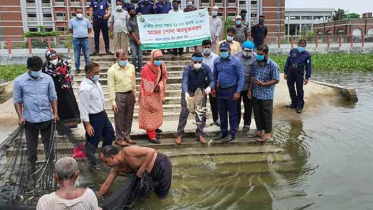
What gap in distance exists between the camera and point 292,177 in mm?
5117

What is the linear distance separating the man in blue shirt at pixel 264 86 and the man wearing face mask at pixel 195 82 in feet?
2.76

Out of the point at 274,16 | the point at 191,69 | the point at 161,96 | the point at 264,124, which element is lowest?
the point at 264,124

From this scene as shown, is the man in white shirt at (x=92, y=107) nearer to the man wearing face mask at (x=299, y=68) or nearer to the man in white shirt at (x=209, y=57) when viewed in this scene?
the man in white shirt at (x=209, y=57)

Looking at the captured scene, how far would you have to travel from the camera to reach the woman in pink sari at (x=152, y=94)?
594 centimetres

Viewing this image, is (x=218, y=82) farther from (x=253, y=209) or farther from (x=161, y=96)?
(x=253, y=209)

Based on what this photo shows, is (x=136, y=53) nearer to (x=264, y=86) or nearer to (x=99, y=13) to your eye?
(x=99, y=13)

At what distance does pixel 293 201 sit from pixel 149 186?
6.05 ft

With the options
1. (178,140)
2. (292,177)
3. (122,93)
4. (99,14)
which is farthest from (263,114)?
(99,14)

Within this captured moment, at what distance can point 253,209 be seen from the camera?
13.8 feet

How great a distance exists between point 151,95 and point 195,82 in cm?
82

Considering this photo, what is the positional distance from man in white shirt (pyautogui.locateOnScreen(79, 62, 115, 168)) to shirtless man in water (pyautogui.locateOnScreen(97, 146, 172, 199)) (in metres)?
0.68

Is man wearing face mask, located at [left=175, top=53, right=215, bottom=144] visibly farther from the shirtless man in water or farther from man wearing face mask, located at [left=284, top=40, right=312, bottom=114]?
man wearing face mask, located at [left=284, top=40, right=312, bottom=114]

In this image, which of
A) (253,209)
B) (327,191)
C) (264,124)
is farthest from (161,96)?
(327,191)

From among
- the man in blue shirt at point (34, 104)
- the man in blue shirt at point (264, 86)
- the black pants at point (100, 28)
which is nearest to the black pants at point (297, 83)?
the man in blue shirt at point (264, 86)
